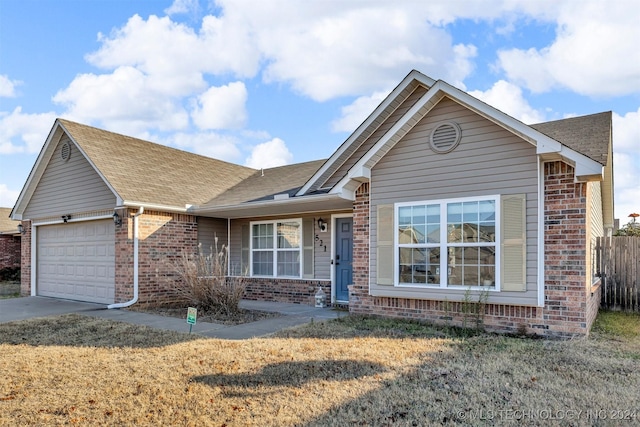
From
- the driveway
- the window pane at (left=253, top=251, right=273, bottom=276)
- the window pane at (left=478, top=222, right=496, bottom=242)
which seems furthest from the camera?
the window pane at (left=253, top=251, right=273, bottom=276)

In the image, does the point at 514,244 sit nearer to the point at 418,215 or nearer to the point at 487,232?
the point at 487,232

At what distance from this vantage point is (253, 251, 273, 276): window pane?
1266cm

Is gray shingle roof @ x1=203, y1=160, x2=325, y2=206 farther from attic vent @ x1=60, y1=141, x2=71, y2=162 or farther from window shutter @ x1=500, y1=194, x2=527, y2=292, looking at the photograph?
window shutter @ x1=500, y1=194, x2=527, y2=292

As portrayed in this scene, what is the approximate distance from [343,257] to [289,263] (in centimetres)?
176

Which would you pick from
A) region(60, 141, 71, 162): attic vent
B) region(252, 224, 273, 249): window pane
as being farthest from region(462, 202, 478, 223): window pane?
region(60, 141, 71, 162): attic vent

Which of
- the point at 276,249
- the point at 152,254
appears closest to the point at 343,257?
the point at 276,249

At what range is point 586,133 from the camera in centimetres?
855

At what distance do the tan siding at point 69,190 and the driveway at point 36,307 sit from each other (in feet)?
8.27

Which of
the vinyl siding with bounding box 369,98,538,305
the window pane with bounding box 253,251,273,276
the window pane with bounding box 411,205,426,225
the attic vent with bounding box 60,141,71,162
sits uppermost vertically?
the attic vent with bounding box 60,141,71,162

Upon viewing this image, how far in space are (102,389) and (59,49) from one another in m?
10.9

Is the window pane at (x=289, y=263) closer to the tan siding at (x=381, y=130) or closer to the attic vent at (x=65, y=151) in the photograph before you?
the tan siding at (x=381, y=130)

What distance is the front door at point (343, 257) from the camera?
11.1 meters

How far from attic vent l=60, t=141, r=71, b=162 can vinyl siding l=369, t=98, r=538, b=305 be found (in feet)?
29.7

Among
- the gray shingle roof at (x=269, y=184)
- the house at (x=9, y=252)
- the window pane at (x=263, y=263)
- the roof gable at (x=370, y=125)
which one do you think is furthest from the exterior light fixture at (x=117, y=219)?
the house at (x=9, y=252)
